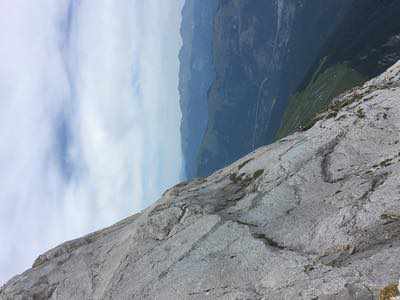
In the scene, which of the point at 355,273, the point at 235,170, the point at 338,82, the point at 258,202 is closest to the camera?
the point at 355,273

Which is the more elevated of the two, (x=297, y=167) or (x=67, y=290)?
(x=67, y=290)

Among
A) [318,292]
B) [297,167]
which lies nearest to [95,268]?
[297,167]

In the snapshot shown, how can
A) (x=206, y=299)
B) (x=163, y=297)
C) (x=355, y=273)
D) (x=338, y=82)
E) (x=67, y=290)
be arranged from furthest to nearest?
(x=338, y=82)
(x=67, y=290)
(x=163, y=297)
(x=206, y=299)
(x=355, y=273)

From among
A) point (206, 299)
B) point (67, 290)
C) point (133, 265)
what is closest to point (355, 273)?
point (206, 299)

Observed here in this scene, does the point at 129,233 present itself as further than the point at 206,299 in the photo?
Yes

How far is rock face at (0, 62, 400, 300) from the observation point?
26.0 metres

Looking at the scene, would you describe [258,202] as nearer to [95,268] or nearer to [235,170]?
[235,170]

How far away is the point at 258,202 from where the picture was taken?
118ft

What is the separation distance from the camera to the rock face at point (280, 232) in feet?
85.1

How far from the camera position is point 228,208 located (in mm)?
37844

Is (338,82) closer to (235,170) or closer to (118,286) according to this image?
(235,170)

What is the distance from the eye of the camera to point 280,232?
31219 mm

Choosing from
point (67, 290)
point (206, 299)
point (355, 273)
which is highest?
point (67, 290)

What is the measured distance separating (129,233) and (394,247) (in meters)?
23.7
